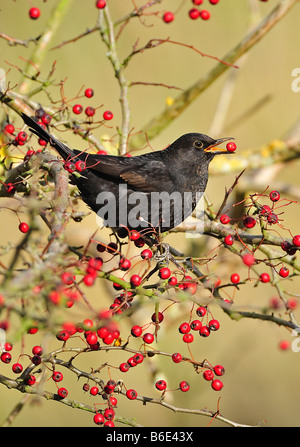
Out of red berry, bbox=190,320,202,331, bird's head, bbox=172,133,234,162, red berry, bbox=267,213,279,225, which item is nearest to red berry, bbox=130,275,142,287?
red berry, bbox=190,320,202,331

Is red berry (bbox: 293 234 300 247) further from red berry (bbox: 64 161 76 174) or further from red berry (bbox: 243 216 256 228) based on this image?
red berry (bbox: 64 161 76 174)

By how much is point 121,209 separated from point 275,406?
11.0 ft

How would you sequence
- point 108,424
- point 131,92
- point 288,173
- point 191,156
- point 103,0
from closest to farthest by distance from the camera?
1. point 108,424
2. point 103,0
3. point 191,156
4. point 131,92
5. point 288,173

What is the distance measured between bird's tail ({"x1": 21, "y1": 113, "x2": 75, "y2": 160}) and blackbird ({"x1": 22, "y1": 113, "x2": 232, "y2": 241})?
0.17 ft

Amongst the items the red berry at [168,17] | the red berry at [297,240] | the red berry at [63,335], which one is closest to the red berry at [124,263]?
the red berry at [63,335]

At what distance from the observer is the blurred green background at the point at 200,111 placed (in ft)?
17.2

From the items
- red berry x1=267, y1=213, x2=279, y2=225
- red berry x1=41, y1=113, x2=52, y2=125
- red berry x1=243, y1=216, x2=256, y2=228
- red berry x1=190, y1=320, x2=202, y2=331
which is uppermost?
red berry x1=41, y1=113, x2=52, y2=125

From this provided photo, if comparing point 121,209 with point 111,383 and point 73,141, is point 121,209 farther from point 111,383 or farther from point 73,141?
point 73,141

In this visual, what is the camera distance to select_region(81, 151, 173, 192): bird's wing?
3.32 metres

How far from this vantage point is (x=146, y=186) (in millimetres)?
3414

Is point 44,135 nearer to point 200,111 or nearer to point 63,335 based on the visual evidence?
point 63,335

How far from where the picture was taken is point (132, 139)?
3963mm

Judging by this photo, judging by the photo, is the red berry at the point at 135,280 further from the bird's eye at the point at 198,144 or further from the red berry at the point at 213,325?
the bird's eye at the point at 198,144
